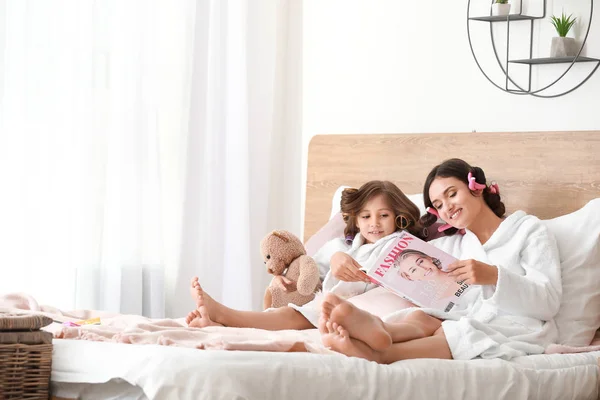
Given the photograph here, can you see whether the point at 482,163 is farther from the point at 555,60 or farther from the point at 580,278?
the point at 580,278

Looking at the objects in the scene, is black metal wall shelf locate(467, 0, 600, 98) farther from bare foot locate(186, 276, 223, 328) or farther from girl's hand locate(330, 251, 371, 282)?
bare foot locate(186, 276, 223, 328)

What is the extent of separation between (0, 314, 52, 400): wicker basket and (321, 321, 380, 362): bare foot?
58 centimetres

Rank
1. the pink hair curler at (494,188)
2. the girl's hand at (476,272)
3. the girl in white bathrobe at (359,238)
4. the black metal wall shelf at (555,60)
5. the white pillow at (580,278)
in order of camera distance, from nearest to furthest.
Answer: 1. the girl's hand at (476,272)
2. the white pillow at (580,278)
3. the girl in white bathrobe at (359,238)
4. the pink hair curler at (494,188)
5. the black metal wall shelf at (555,60)

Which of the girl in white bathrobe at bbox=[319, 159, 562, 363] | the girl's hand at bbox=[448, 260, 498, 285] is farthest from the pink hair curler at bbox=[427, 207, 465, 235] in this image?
the girl's hand at bbox=[448, 260, 498, 285]

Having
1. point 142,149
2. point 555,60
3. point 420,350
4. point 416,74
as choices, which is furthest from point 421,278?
point 142,149

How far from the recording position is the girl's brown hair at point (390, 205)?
9.32 feet

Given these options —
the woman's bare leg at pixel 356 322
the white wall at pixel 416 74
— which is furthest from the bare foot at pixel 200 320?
the white wall at pixel 416 74

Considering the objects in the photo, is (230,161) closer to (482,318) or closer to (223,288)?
(223,288)

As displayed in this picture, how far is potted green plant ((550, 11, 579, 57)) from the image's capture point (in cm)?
285

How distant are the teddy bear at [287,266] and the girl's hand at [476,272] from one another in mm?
551

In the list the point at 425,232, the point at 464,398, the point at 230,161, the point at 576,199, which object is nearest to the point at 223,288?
the point at 230,161

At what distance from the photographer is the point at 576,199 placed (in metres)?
2.77

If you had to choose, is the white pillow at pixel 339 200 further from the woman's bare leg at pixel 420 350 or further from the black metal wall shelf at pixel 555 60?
the woman's bare leg at pixel 420 350

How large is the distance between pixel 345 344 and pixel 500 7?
1.53m
